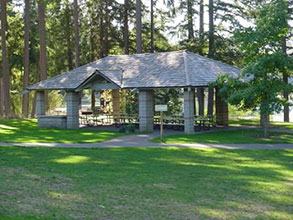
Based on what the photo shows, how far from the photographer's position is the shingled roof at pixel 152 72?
80.9 ft

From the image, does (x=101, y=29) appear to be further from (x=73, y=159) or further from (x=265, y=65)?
(x=73, y=159)

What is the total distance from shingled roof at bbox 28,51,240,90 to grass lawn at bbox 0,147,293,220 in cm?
928

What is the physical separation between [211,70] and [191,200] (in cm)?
1826

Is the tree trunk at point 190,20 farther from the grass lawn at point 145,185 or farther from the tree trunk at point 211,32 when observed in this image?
the grass lawn at point 145,185

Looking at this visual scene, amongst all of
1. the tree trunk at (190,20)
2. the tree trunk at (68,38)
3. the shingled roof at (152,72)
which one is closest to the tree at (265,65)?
the shingled roof at (152,72)

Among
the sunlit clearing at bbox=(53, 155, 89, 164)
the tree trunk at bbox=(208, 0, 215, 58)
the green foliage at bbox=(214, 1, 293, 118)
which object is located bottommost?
the sunlit clearing at bbox=(53, 155, 89, 164)

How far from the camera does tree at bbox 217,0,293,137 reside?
66.3 ft

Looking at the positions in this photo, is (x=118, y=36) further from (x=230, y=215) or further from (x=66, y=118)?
(x=230, y=215)

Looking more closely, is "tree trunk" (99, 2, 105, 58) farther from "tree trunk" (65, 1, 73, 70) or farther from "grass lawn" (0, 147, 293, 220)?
"grass lawn" (0, 147, 293, 220)

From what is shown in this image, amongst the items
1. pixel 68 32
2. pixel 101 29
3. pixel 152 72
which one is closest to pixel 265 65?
pixel 152 72

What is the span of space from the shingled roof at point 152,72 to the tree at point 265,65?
11.2 ft

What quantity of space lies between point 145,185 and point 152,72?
56.0ft

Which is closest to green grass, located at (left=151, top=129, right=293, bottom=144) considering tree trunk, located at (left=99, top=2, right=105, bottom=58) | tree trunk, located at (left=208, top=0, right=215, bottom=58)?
tree trunk, located at (left=208, top=0, right=215, bottom=58)

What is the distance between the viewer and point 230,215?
303 inches
